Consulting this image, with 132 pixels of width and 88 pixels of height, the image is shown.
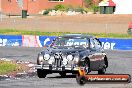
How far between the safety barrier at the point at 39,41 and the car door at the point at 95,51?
1937 centimetres

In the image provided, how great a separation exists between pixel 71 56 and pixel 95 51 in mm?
2197

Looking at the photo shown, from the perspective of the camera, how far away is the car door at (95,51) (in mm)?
21431

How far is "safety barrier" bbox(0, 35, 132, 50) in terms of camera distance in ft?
138

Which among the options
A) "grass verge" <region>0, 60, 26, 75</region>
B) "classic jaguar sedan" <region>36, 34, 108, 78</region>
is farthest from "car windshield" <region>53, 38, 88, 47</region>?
"grass verge" <region>0, 60, 26, 75</region>

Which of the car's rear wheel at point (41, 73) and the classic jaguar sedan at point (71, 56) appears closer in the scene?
the classic jaguar sedan at point (71, 56)

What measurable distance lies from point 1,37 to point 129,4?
136 ft

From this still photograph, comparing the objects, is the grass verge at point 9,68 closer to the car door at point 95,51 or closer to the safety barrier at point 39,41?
the car door at point 95,51

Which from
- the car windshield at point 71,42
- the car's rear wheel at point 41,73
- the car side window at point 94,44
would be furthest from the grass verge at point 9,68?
the car side window at point 94,44

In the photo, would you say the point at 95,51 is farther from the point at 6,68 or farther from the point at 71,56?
the point at 6,68

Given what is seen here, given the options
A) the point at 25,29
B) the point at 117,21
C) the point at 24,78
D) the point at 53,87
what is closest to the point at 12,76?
the point at 24,78

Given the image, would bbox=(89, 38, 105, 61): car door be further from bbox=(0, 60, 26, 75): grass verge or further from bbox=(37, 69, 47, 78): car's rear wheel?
bbox=(0, 60, 26, 75): grass verge

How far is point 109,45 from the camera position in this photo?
42.4 meters

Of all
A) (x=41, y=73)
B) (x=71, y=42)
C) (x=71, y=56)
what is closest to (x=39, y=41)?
(x=71, y=42)

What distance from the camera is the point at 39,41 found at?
44781 mm
